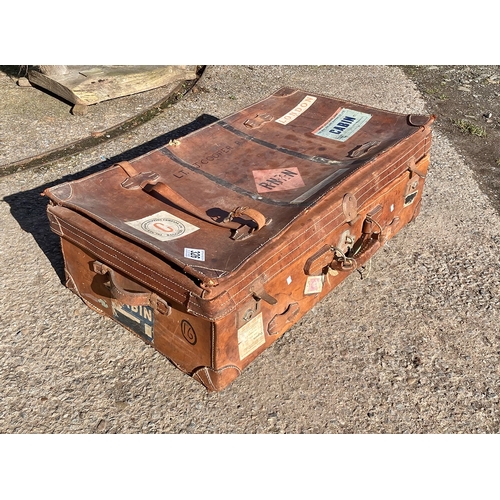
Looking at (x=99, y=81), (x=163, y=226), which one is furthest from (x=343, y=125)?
(x=99, y=81)

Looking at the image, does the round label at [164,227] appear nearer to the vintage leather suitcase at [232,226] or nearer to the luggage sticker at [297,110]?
the vintage leather suitcase at [232,226]

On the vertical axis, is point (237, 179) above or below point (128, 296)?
above

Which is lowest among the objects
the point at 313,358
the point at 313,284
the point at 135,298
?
the point at 313,358

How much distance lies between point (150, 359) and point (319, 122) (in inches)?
78.5

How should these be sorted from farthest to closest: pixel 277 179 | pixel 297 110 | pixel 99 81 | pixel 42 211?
pixel 99 81
pixel 297 110
pixel 42 211
pixel 277 179

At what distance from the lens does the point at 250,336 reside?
107 inches

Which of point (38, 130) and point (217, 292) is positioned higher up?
point (217, 292)

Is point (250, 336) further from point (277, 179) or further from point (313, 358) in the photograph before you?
point (277, 179)

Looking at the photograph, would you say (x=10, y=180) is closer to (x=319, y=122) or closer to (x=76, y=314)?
(x=76, y=314)

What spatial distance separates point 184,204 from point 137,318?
627 millimetres

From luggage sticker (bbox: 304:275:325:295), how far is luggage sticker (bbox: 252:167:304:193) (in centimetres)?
54

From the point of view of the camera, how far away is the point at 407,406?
2688mm

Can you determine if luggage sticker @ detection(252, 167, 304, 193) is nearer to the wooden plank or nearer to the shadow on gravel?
the shadow on gravel

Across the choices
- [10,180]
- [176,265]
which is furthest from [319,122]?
[10,180]
